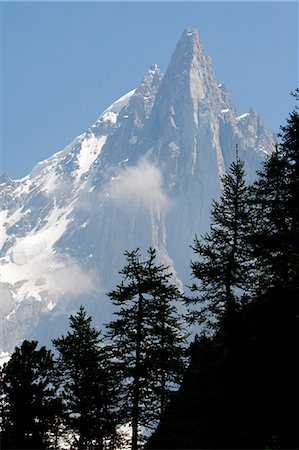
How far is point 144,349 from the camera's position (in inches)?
1240

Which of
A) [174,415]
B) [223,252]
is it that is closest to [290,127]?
[223,252]

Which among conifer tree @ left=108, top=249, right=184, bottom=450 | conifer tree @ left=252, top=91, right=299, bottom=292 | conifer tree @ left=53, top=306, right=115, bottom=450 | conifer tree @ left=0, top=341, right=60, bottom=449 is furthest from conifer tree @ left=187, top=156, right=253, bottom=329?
conifer tree @ left=0, top=341, right=60, bottom=449

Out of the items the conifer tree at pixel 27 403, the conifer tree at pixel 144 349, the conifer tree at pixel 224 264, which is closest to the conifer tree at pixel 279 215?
the conifer tree at pixel 224 264

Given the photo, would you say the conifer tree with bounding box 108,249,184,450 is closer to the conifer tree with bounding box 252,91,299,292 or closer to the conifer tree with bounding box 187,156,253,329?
the conifer tree with bounding box 187,156,253,329

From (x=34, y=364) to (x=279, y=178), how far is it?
A: 1552cm

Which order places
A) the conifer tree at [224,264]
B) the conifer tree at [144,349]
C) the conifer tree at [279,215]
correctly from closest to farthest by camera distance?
the conifer tree at [144,349], the conifer tree at [279,215], the conifer tree at [224,264]

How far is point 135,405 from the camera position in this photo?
31281 mm

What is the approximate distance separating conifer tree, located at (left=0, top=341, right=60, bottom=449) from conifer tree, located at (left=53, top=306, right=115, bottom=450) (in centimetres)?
83

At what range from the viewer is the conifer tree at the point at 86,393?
34500 mm

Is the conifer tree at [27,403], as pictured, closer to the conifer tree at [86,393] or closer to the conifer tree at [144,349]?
the conifer tree at [86,393]


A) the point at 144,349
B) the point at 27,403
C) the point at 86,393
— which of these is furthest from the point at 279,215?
the point at 27,403

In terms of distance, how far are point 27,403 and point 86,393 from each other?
2.96m

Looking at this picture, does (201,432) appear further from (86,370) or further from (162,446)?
(86,370)

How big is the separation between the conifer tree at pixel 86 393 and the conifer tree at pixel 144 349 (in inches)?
73.5
